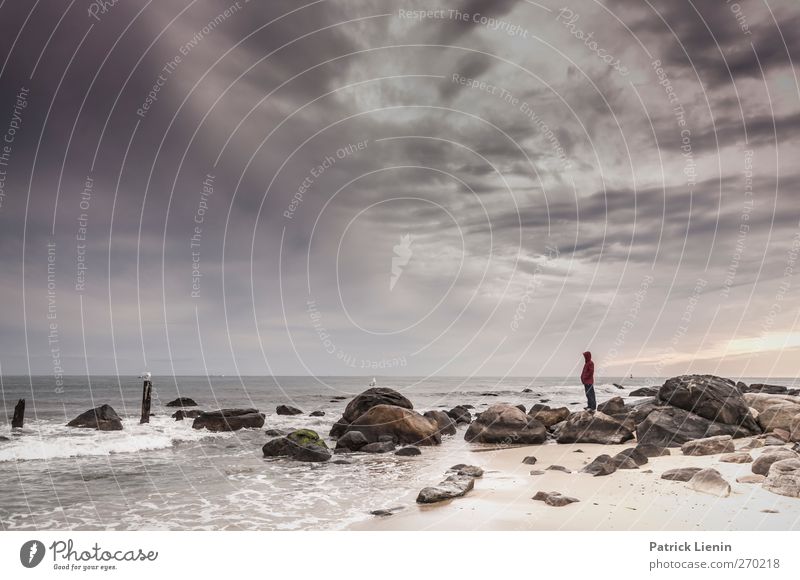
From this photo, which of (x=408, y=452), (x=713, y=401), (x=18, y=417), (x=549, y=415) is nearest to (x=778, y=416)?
(x=713, y=401)

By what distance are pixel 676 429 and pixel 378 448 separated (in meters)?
12.4

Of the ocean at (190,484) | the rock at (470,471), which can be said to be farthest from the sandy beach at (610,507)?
the ocean at (190,484)

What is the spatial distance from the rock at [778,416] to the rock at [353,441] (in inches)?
671

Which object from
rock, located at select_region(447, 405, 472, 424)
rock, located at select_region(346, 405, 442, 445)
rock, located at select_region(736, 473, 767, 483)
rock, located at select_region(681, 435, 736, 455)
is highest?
rock, located at select_region(736, 473, 767, 483)

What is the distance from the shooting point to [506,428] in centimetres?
2206

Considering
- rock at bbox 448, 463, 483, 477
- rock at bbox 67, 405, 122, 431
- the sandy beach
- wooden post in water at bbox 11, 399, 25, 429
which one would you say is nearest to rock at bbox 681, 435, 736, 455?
the sandy beach

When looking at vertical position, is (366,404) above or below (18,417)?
above

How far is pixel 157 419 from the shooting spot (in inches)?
1510

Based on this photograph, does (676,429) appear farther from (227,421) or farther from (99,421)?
(99,421)

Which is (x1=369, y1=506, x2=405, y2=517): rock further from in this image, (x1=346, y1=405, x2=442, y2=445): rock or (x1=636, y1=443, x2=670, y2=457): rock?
(x1=346, y1=405, x2=442, y2=445): rock

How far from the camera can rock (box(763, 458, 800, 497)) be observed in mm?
9594

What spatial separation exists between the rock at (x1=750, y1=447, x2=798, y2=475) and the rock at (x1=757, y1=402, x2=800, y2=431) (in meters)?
9.07

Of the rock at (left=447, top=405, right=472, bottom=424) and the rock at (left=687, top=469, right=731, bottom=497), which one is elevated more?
the rock at (left=687, top=469, right=731, bottom=497)
